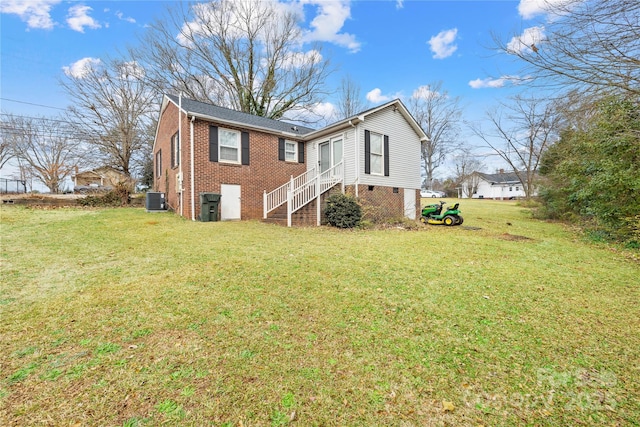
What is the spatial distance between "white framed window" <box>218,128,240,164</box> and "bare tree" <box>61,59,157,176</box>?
50.0 feet

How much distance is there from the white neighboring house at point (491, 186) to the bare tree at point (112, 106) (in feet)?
152

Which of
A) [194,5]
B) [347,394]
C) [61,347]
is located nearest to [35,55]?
[194,5]

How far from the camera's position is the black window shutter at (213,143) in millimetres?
10859

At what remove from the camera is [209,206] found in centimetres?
1029

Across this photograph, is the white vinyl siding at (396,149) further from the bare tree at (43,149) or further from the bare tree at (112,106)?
the bare tree at (43,149)

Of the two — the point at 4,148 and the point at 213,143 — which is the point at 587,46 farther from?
the point at 4,148

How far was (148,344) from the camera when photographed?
2439 millimetres

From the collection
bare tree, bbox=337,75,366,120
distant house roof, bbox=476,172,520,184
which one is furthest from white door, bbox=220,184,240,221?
distant house roof, bbox=476,172,520,184

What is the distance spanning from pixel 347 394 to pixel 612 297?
4.33 metres

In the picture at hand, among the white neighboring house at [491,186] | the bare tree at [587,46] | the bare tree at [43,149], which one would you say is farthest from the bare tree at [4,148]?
the white neighboring house at [491,186]

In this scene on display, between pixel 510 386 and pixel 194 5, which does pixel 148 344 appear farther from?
pixel 194 5

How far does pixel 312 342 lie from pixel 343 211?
7.28m

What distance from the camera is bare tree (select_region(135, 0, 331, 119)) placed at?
2059 cm

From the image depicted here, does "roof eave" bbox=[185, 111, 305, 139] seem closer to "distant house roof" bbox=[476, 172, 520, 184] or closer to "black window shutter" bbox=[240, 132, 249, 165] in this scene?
"black window shutter" bbox=[240, 132, 249, 165]
